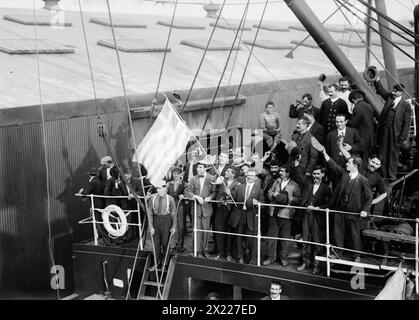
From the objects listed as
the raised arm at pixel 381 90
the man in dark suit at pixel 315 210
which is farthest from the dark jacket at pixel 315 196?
the raised arm at pixel 381 90

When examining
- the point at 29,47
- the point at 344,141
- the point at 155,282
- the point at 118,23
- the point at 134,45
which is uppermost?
the point at 118,23

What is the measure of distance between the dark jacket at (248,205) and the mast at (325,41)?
3131mm

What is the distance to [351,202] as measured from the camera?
27.6 ft

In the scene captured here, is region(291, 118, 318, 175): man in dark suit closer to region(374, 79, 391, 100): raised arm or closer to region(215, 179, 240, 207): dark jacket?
region(215, 179, 240, 207): dark jacket

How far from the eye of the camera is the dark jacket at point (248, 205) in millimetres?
9188

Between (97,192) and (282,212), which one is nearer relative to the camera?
(282,212)

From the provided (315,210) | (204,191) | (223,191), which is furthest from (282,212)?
(204,191)

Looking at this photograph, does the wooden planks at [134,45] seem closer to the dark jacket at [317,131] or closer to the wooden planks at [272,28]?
the dark jacket at [317,131]

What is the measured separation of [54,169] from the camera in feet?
36.4

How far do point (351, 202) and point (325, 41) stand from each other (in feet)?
11.6

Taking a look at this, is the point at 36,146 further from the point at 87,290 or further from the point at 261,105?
the point at 261,105

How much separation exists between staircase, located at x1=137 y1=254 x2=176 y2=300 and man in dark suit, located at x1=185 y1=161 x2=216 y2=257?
631 millimetres

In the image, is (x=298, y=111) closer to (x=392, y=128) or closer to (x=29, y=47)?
(x=392, y=128)

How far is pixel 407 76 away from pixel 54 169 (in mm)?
17395
